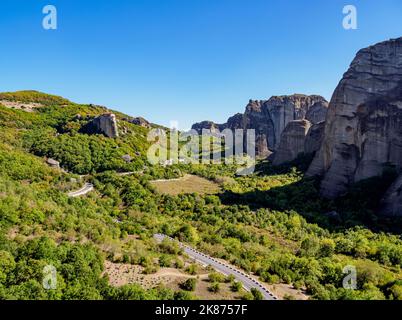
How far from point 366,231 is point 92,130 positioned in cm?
5795

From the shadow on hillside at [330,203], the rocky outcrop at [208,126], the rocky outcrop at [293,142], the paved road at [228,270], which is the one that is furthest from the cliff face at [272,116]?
the paved road at [228,270]

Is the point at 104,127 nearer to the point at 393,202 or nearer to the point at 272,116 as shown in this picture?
the point at 393,202

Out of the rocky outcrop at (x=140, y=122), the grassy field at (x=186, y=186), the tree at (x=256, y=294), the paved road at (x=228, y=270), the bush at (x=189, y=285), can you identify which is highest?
the rocky outcrop at (x=140, y=122)

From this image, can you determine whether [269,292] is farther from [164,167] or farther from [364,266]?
[164,167]

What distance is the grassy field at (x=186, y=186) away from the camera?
5801 cm

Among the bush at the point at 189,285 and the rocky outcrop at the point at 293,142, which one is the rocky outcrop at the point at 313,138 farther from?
the bush at the point at 189,285

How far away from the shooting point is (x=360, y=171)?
158 feet

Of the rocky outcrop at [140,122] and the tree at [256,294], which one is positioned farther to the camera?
the rocky outcrop at [140,122]

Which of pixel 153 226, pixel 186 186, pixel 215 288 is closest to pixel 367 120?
pixel 186 186

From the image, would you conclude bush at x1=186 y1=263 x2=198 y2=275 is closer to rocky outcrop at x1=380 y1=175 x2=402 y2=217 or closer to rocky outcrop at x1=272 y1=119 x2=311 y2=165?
rocky outcrop at x1=380 y1=175 x2=402 y2=217

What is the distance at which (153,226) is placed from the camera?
37312 mm

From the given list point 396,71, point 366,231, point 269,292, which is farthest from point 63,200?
point 396,71

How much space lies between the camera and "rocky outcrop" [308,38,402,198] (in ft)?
153

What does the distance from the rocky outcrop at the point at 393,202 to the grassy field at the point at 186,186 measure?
2556 centimetres
